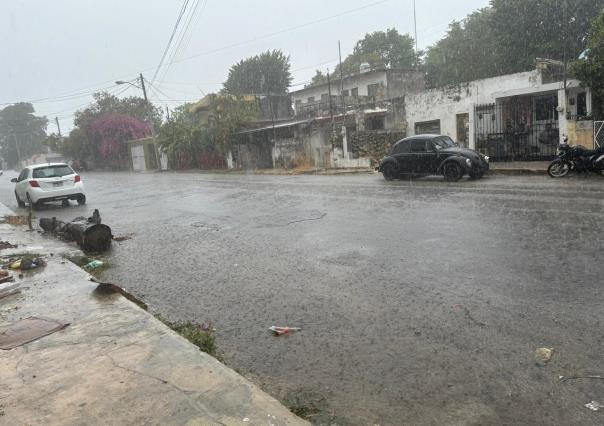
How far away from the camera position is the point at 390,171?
58.4 feet

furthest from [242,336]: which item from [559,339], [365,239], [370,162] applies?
[370,162]

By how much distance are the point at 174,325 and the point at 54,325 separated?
1.21 meters

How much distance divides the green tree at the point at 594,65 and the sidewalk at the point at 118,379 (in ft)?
59.3

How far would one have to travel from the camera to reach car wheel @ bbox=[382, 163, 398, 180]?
57.8 feet

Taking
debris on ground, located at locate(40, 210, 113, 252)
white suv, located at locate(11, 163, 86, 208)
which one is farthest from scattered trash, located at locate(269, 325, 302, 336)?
white suv, located at locate(11, 163, 86, 208)

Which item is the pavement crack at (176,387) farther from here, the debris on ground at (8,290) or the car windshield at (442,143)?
the car windshield at (442,143)

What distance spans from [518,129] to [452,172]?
22.2ft

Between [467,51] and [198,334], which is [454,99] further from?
[198,334]

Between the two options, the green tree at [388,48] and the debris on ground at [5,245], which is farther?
the green tree at [388,48]

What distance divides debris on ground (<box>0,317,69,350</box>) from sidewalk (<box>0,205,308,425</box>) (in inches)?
4.0

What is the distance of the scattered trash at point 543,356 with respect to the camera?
142 inches

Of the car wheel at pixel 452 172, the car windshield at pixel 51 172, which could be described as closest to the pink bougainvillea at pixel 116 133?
the car windshield at pixel 51 172

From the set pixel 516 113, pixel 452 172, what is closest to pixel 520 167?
pixel 452 172

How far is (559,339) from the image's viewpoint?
3.95 meters
